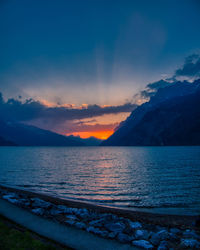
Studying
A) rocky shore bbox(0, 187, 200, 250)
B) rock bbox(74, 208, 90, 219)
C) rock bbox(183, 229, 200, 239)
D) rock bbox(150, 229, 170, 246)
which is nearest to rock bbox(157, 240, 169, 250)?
rocky shore bbox(0, 187, 200, 250)

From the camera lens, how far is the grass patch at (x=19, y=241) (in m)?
6.69

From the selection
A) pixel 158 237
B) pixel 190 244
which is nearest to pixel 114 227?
pixel 158 237

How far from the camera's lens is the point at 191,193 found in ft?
67.9

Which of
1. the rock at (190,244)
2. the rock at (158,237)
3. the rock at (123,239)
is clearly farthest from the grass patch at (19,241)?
the rock at (190,244)

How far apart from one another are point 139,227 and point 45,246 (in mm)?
6486

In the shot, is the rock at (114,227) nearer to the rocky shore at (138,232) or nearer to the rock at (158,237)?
the rocky shore at (138,232)

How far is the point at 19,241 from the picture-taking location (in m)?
7.14

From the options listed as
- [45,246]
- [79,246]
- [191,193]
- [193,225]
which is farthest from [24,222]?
[191,193]

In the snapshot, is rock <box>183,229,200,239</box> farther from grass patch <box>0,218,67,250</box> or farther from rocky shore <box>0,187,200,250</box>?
grass patch <box>0,218,67,250</box>

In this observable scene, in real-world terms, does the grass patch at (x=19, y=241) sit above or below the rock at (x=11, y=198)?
above

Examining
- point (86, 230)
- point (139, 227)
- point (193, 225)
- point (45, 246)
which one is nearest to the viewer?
point (45, 246)

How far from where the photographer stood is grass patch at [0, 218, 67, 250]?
669 cm

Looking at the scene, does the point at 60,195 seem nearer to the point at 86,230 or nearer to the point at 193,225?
the point at 86,230

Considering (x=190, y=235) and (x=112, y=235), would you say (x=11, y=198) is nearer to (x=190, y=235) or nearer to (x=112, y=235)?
(x=112, y=235)
